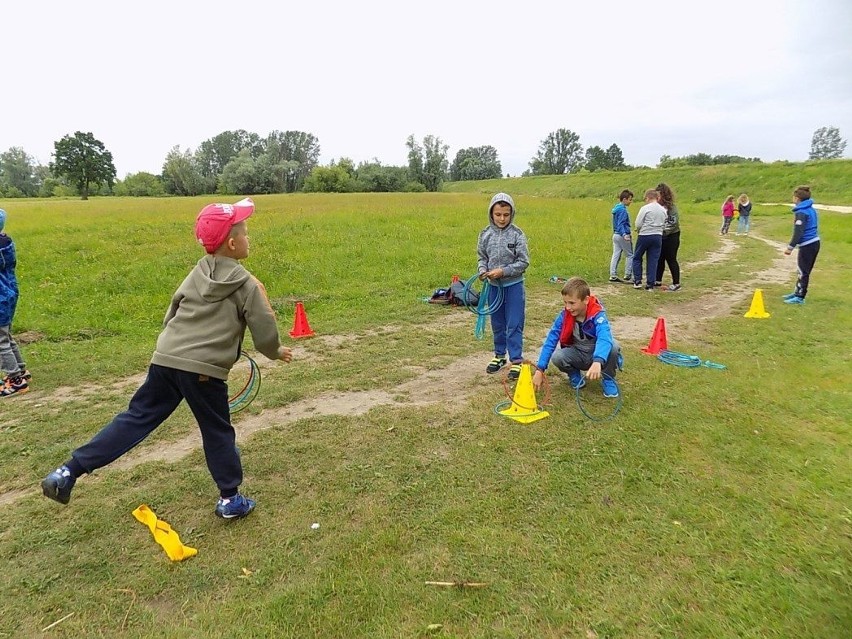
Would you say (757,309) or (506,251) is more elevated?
(506,251)

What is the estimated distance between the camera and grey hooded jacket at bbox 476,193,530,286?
5.62 meters

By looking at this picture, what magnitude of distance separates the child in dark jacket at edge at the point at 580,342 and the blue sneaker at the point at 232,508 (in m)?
2.65

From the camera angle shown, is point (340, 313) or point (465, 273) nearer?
point (340, 313)

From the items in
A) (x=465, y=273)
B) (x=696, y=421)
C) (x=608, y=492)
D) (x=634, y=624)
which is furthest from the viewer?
(x=465, y=273)

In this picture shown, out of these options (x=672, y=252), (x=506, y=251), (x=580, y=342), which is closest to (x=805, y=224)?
(x=672, y=252)

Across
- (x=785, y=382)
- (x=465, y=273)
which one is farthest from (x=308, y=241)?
(x=785, y=382)

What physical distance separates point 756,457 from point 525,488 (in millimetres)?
1848

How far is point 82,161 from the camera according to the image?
64.3 meters

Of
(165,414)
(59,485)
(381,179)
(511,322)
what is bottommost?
(59,485)

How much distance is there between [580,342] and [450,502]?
2.53 meters

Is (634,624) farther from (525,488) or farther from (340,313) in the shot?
(340,313)

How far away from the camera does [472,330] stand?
25.7ft

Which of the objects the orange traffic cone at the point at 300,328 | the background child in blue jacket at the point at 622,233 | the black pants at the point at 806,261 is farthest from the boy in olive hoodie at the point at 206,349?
the background child in blue jacket at the point at 622,233

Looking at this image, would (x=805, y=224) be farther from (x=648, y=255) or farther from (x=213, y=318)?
(x=213, y=318)
